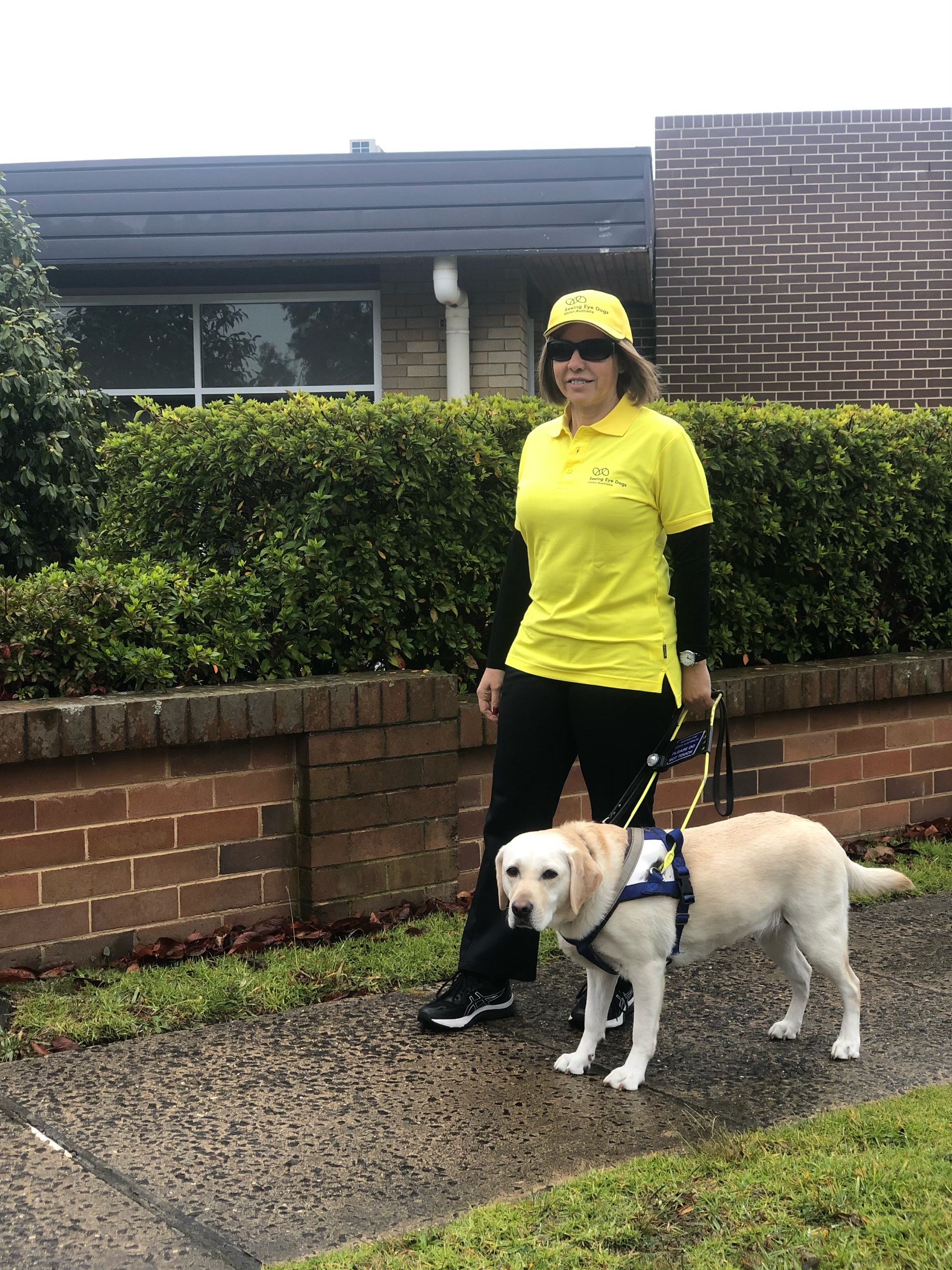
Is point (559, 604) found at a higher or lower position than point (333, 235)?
lower

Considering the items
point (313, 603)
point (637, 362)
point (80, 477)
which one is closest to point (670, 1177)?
point (637, 362)

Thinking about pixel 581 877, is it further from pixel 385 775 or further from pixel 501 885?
pixel 385 775

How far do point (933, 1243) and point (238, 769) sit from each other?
297 centimetres

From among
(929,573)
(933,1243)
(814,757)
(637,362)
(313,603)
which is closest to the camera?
(933,1243)

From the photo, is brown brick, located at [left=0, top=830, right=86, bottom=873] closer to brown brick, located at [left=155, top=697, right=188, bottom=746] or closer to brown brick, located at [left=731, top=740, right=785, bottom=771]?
brown brick, located at [left=155, top=697, right=188, bottom=746]

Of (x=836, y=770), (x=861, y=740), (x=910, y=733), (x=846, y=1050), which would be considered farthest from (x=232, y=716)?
(x=910, y=733)

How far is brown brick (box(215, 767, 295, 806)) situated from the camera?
4.86 meters

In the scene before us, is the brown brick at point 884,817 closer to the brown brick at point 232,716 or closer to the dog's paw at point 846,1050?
the dog's paw at point 846,1050

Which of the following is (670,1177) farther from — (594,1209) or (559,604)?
(559,604)

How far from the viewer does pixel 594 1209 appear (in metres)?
2.83

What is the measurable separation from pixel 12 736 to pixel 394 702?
1.42 m

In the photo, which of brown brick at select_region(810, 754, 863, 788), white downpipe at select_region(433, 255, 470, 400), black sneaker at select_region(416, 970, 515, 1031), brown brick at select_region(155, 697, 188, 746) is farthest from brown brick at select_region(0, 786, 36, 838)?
white downpipe at select_region(433, 255, 470, 400)

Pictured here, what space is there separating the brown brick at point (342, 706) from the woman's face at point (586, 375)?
1.60 metres

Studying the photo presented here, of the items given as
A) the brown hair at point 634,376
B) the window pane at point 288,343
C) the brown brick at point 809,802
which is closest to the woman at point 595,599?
the brown hair at point 634,376
